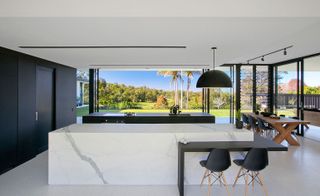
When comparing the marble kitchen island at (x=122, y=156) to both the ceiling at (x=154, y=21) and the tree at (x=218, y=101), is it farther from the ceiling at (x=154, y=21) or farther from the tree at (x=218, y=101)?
the tree at (x=218, y=101)

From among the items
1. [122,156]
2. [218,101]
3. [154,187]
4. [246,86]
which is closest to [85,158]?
[122,156]

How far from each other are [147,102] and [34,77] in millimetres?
5720

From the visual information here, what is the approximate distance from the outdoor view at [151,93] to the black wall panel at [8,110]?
4648 mm

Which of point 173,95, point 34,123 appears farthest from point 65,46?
point 173,95

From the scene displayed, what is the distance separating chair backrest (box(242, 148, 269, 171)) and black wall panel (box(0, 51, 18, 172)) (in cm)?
429

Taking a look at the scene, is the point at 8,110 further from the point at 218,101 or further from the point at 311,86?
the point at 311,86

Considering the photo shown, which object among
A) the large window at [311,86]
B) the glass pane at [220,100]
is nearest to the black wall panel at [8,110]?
the glass pane at [220,100]

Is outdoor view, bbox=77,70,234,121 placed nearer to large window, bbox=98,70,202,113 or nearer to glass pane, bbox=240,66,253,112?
large window, bbox=98,70,202,113

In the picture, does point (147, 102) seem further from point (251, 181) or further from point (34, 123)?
point (251, 181)

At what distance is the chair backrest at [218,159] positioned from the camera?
2848 millimetres

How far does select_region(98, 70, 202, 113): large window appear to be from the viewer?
30.4ft

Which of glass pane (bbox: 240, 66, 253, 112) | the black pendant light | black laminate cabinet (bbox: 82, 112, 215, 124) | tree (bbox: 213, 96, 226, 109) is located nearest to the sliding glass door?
glass pane (bbox: 240, 66, 253, 112)

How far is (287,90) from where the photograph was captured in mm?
7918

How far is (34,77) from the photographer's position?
189 inches
